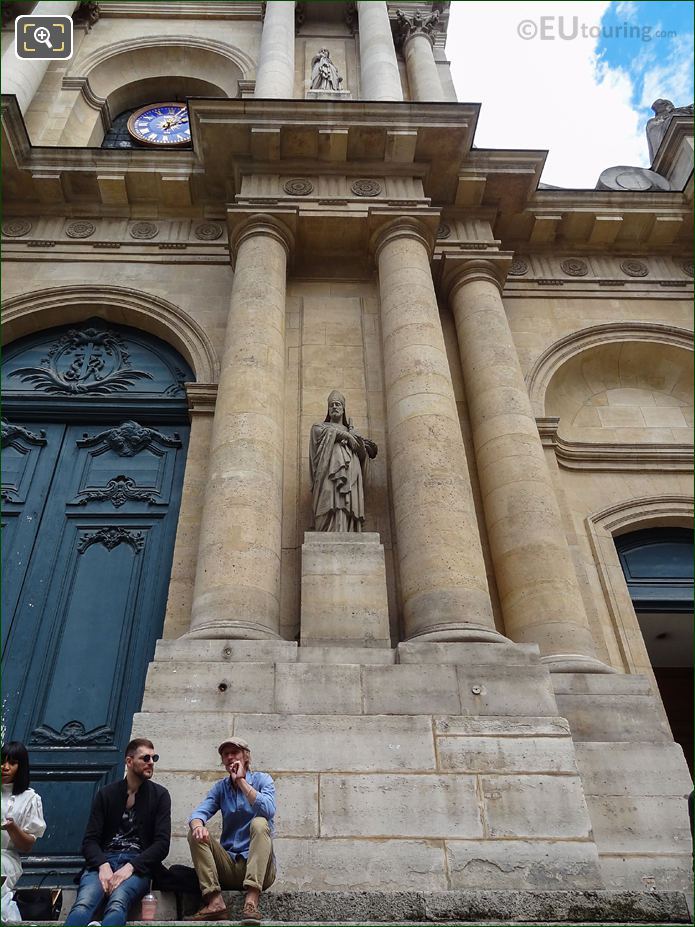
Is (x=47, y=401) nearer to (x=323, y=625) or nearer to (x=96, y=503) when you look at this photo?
(x=96, y=503)

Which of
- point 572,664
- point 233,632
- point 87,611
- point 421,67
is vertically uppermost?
point 421,67

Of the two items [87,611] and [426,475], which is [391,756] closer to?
[426,475]

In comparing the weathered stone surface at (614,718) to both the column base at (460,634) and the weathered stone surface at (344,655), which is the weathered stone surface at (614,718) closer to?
the column base at (460,634)

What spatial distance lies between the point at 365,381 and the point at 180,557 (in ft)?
11.6

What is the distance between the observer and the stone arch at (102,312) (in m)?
11.8

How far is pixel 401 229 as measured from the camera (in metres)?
11.4

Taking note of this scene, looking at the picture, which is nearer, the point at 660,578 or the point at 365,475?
the point at 365,475

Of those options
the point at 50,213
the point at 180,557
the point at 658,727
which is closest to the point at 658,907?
the point at 658,727

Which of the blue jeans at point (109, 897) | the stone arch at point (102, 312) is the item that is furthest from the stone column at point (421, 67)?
the blue jeans at point (109, 897)

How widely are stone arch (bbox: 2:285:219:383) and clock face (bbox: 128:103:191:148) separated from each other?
20.0ft

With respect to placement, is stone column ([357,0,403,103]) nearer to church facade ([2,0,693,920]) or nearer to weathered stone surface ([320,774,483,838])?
church facade ([2,0,693,920])

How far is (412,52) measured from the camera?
17141mm

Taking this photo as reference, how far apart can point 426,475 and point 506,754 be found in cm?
328

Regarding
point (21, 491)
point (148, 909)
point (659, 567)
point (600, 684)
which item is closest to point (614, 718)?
point (600, 684)
